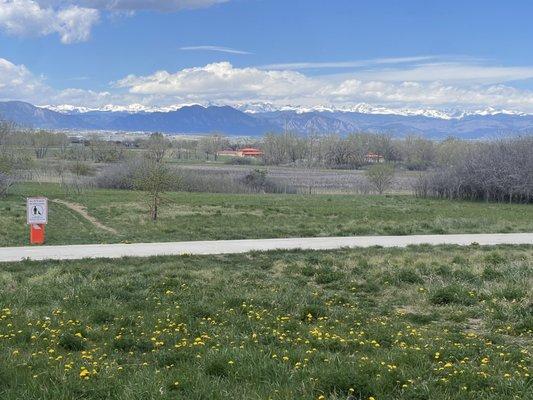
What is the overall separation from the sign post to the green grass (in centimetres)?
411

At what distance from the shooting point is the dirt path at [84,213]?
22094 millimetres

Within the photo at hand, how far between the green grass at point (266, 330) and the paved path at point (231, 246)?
1376 millimetres

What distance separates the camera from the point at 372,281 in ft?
37.3

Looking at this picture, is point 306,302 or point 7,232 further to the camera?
point 7,232

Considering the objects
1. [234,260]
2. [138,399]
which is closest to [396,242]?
[234,260]

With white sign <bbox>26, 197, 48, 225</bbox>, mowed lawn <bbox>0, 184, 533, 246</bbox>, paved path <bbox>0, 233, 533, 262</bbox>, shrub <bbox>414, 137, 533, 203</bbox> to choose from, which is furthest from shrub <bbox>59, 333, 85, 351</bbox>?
shrub <bbox>414, 137, 533, 203</bbox>

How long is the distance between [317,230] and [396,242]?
12.6ft

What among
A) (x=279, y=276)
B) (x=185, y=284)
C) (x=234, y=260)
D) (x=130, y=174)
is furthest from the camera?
(x=130, y=174)

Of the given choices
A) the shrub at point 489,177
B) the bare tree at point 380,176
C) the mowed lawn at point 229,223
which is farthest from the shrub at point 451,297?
the bare tree at point 380,176

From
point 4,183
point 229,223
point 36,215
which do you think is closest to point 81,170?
point 4,183

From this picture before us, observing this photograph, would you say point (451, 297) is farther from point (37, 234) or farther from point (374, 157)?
point (374, 157)

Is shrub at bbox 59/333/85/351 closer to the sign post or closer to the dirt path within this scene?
the sign post

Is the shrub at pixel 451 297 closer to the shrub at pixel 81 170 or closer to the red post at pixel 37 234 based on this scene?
the red post at pixel 37 234

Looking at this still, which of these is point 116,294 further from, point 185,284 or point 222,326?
point 222,326
